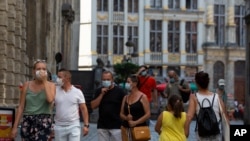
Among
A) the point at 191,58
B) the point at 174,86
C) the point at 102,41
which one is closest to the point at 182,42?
the point at 191,58

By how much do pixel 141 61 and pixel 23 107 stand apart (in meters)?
57.3

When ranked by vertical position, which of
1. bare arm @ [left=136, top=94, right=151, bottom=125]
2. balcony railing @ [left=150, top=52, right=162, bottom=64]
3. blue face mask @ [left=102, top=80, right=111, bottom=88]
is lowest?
bare arm @ [left=136, top=94, right=151, bottom=125]

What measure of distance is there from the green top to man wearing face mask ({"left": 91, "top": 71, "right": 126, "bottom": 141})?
152 centimetres

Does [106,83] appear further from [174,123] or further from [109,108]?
[174,123]

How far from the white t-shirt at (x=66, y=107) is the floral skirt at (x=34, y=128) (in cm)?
61

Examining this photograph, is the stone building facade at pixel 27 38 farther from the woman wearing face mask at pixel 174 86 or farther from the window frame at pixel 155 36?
the window frame at pixel 155 36

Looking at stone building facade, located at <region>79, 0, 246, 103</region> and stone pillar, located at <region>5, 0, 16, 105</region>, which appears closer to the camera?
stone pillar, located at <region>5, 0, 16, 105</region>

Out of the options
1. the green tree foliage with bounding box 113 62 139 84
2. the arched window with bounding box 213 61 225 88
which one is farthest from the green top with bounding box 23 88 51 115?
the arched window with bounding box 213 61 225 88

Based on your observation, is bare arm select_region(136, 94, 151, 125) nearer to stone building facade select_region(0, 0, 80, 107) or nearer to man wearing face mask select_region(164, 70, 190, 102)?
man wearing face mask select_region(164, 70, 190, 102)

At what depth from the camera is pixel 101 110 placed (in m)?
11.5

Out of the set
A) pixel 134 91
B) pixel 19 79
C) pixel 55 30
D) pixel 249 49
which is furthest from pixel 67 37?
pixel 134 91

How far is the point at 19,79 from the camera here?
23.1 meters

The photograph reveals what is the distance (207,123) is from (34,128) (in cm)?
229

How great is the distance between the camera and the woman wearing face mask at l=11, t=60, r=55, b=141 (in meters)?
9.87
